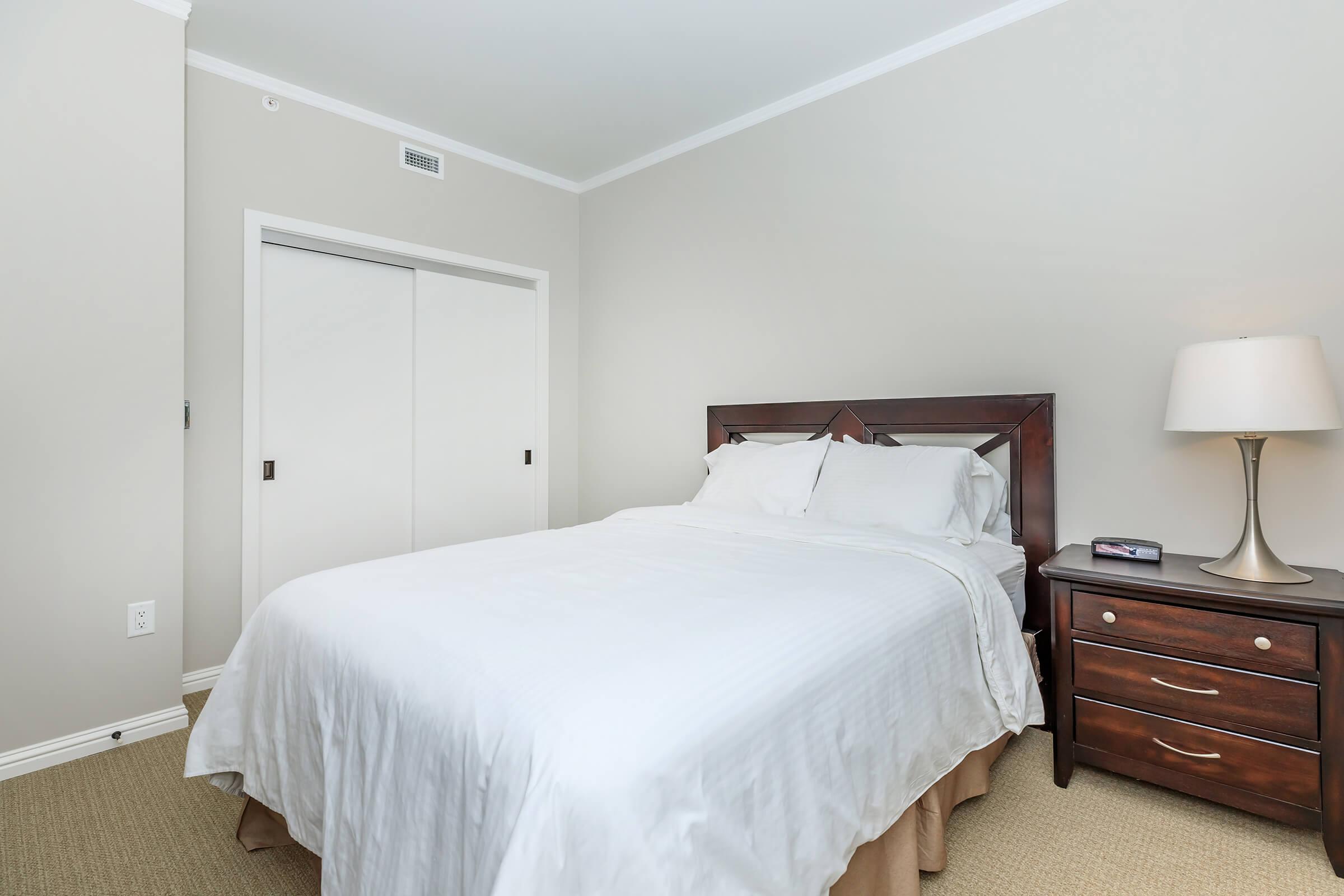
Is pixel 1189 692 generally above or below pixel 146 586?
below

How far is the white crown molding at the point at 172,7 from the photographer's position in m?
2.39

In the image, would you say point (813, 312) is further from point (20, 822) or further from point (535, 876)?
point (20, 822)

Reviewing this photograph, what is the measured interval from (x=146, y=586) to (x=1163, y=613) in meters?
3.34

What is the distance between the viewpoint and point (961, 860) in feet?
5.34

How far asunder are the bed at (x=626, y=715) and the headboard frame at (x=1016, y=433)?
19.3 inches

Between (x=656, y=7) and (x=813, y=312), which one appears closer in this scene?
(x=656, y=7)

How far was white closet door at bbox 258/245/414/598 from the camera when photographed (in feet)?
9.90

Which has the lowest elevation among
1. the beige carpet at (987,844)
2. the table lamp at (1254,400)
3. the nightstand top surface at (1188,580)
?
the beige carpet at (987,844)

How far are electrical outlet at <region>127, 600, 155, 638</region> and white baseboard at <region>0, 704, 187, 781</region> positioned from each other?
0.31 metres

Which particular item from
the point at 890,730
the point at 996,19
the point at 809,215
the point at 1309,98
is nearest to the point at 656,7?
the point at 809,215

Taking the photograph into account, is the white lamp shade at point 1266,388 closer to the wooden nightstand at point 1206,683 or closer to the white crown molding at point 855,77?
the wooden nightstand at point 1206,683

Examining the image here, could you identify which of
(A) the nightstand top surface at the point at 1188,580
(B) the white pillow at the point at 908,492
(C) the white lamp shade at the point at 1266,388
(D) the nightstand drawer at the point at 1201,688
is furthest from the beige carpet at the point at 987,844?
(C) the white lamp shade at the point at 1266,388

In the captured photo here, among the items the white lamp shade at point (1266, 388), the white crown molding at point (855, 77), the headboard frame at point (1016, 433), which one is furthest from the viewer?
the white crown molding at point (855, 77)

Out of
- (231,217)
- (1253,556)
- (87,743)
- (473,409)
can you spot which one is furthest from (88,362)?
(1253,556)
